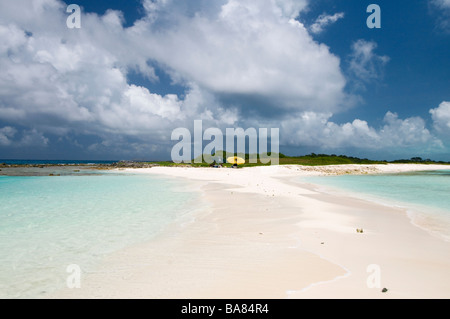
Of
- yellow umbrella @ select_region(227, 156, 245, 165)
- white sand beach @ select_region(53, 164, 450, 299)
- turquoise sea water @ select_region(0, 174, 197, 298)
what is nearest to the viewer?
white sand beach @ select_region(53, 164, 450, 299)

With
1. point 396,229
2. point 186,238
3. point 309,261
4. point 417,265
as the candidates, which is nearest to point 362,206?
point 396,229

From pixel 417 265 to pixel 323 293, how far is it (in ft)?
9.80

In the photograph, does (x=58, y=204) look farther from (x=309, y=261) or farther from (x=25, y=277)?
(x=309, y=261)

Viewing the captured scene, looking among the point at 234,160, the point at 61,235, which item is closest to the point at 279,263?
the point at 61,235

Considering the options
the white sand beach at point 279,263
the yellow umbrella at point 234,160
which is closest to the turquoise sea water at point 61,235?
the white sand beach at point 279,263

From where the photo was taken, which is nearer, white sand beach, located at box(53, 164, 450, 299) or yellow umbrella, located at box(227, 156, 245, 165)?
white sand beach, located at box(53, 164, 450, 299)

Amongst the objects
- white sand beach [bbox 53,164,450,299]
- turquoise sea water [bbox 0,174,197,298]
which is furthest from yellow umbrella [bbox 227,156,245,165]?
white sand beach [bbox 53,164,450,299]

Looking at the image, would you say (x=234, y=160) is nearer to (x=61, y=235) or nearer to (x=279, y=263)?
(x=61, y=235)

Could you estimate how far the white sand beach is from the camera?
4.50 m

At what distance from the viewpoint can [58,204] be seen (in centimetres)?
1472

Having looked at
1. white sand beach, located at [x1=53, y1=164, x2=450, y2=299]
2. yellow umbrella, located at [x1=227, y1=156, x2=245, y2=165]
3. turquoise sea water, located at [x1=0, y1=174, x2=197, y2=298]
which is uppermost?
yellow umbrella, located at [x1=227, y1=156, x2=245, y2=165]

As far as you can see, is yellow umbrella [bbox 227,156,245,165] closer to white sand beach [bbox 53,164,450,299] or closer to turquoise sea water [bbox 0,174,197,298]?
turquoise sea water [bbox 0,174,197,298]

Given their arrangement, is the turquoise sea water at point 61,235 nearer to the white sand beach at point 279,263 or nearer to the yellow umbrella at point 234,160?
the white sand beach at point 279,263
